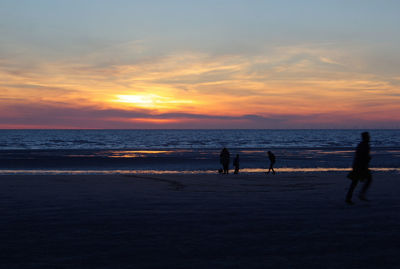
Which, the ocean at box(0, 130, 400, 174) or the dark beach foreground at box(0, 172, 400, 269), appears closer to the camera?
the dark beach foreground at box(0, 172, 400, 269)

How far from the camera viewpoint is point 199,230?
8719 mm

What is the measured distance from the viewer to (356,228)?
8797 mm

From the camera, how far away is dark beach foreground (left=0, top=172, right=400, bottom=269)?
21.7 feet

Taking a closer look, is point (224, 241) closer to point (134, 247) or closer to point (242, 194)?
point (134, 247)

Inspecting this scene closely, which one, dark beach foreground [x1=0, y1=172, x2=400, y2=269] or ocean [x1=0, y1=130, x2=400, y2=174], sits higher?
dark beach foreground [x1=0, y1=172, x2=400, y2=269]

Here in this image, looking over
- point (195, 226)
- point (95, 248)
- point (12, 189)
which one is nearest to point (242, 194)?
point (195, 226)

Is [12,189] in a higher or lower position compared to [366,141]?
lower

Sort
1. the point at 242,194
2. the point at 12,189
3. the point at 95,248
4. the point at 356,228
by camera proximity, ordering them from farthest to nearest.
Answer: the point at 12,189 → the point at 242,194 → the point at 356,228 → the point at 95,248

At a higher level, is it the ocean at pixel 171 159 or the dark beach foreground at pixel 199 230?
the dark beach foreground at pixel 199 230

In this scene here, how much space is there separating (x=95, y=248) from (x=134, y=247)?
709mm

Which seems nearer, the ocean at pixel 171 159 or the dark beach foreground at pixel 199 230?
the dark beach foreground at pixel 199 230

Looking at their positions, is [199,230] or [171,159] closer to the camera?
[199,230]

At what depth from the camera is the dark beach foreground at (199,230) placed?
6.63 meters

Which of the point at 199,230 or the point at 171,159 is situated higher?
the point at 199,230
